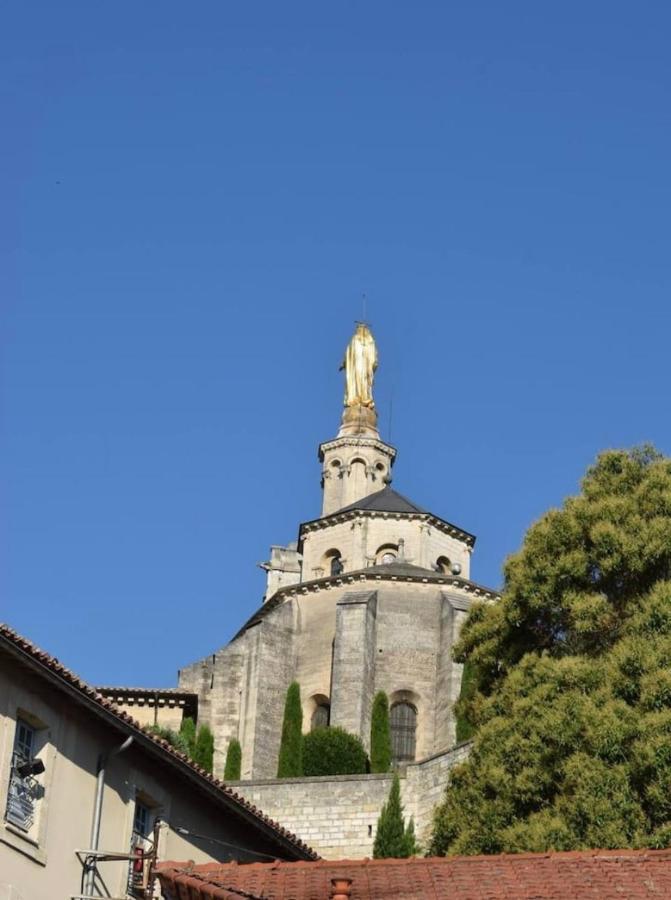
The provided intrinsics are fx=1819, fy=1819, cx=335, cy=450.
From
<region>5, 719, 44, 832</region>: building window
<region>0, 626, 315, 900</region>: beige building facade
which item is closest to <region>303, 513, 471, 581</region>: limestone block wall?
<region>0, 626, 315, 900</region>: beige building facade

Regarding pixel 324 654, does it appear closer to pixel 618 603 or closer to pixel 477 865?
pixel 618 603

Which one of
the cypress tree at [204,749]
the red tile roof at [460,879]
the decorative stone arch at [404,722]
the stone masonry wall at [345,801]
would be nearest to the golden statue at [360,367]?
the decorative stone arch at [404,722]

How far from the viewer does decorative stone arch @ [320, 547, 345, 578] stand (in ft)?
245

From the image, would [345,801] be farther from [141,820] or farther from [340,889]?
[340,889]

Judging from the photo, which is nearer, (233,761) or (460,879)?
(460,879)

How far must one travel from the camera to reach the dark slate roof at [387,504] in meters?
75.5

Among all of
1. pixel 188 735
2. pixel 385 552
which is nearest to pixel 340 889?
pixel 188 735

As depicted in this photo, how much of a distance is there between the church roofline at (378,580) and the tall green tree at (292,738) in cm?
440

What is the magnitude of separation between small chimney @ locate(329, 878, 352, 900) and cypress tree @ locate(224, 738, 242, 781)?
1756 inches

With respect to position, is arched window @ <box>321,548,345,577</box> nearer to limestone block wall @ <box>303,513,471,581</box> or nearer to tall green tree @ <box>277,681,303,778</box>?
limestone block wall @ <box>303,513,471,581</box>

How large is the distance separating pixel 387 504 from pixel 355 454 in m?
13.0

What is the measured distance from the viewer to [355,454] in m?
89.2

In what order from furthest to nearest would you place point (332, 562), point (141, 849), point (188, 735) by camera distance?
1. point (332, 562)
2. point (188, 735)
3. point (141, 849)

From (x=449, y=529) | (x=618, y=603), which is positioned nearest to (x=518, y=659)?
(x=618, y=603)
